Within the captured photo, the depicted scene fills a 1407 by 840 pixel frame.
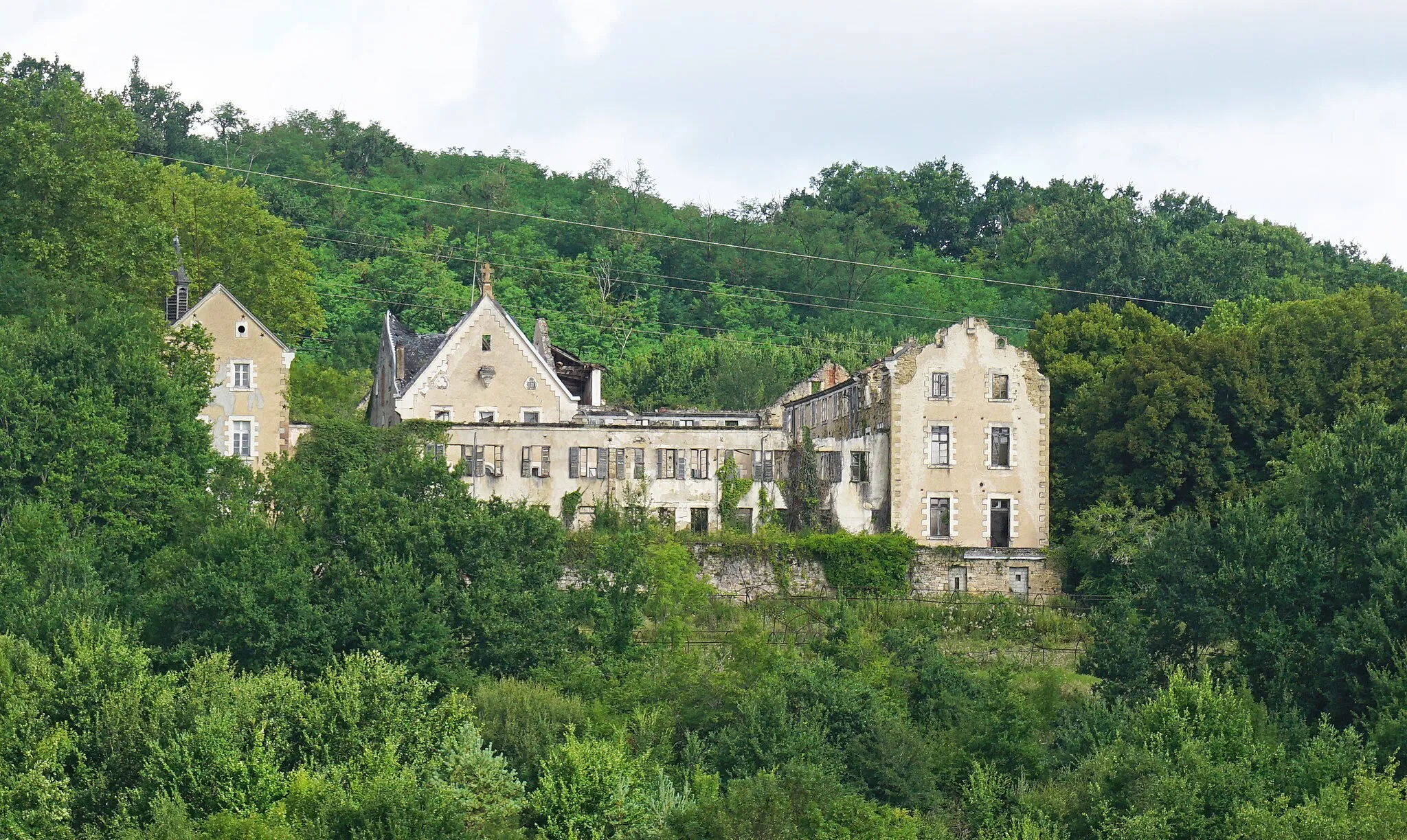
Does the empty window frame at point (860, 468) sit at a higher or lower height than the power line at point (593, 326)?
lower

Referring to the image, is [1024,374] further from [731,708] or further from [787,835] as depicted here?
[787,835]

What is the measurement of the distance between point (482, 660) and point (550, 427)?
551 inches

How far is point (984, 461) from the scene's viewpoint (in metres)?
73.1

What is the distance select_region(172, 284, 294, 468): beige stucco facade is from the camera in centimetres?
7350

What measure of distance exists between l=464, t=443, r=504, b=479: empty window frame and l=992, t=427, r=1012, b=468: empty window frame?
1581cm

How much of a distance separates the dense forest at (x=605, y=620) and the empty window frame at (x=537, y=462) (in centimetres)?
253

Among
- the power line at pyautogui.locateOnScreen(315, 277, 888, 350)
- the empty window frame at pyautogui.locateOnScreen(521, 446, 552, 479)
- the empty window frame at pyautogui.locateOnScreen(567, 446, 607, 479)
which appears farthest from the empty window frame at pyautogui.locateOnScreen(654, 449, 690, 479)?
the power line at pyautogui.locateOnScreen(315, 277, 888, 350)

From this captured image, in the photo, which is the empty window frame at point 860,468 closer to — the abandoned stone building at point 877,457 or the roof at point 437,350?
the abandoned stone building at point 877,457

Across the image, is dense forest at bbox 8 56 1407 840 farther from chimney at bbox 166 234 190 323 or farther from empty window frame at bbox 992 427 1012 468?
empty window frame at bbox 992 427 1012 468

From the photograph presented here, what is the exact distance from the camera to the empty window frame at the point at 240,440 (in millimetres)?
73438

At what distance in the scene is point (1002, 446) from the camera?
73.4 m

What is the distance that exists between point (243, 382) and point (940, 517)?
75.2 feet

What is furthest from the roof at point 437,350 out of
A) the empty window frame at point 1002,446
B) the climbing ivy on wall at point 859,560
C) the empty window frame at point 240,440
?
the empty window frame at point 1002,446

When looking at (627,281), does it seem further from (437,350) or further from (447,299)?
(437,350)
